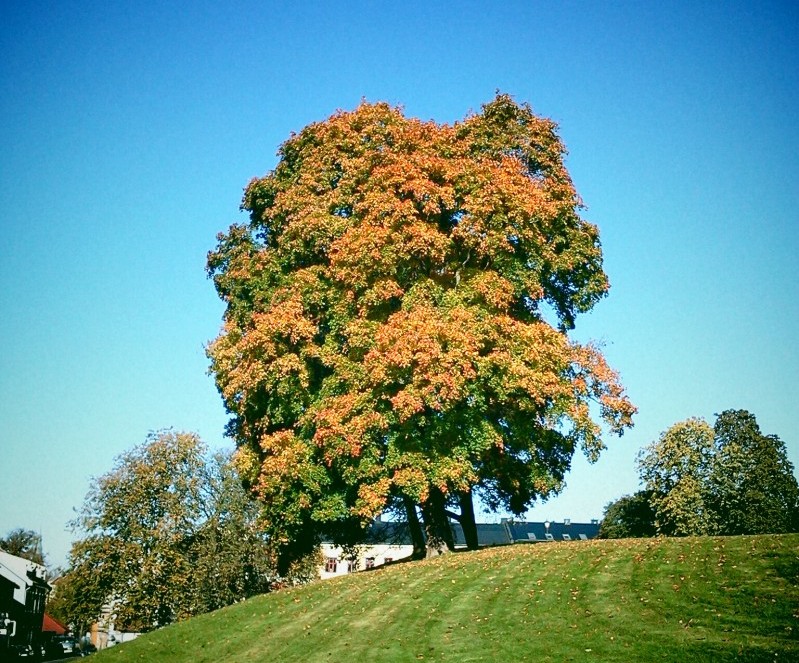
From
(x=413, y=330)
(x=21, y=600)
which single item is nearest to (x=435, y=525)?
(x=413, y=330)

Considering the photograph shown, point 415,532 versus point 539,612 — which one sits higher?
point 415,532

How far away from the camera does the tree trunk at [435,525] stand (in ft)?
102

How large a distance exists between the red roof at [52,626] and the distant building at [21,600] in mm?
9639

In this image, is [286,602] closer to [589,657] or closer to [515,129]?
[589,657]

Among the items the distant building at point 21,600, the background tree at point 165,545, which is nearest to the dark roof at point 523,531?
the distant building at point 21,600

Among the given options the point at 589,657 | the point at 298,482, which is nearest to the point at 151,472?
the point at 298,482

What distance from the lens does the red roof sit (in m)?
101

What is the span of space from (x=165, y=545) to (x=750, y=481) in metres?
49.4

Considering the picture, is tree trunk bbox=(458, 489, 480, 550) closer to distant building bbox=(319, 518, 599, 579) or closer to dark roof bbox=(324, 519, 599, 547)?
distant building bbox=(319, 518, 599, 579)

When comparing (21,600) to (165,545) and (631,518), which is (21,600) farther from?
(631,518)

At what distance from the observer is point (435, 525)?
103 ft

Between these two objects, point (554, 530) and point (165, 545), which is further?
point (554, 530)

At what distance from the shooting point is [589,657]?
51.7ft

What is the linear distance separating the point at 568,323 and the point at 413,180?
424 inches
